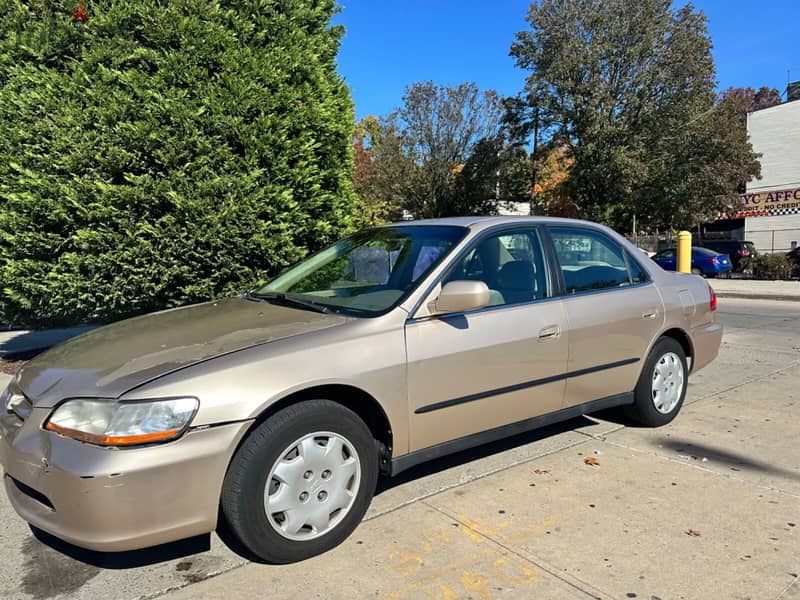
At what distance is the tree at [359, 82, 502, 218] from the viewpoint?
3512 cm

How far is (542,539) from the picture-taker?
3.01 metres

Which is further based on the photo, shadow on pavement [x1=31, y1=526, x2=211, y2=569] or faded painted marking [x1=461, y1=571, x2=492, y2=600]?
shadow on pavement [x1=31, y1=526, x2=211, y2=569]

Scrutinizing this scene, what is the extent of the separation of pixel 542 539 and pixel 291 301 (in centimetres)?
196

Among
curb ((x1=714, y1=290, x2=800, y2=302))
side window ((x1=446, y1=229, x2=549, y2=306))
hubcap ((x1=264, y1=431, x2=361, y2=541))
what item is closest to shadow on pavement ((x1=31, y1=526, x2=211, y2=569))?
hubcap ((x1=264, y1=431, x2=361, y2=541))

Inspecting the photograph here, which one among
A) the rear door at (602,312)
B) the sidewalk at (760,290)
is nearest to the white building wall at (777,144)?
the sidewalk at (760,290)

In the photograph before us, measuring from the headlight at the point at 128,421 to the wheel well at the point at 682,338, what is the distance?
3584 millimetres

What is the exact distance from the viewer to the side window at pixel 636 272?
→ 4461 millimetres

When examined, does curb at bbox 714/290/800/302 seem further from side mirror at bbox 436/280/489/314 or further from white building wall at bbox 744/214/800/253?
white building wall at bbox 744/214/800/253

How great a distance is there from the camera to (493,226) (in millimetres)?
3723

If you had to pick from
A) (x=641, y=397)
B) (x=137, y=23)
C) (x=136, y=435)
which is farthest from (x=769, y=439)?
(x=137, y=23)

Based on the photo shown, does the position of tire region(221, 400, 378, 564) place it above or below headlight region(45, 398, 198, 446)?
below

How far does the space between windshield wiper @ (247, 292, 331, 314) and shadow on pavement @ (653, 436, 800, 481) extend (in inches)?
106

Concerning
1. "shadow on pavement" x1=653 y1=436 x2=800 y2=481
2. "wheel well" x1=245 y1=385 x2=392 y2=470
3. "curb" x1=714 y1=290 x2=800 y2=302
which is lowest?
"shadow on pavement" x1=653 y1=436 x2=800 y2=481

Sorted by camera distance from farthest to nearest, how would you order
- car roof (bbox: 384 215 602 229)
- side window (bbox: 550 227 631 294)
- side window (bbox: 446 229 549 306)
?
side window (bbox: 550 227 631 294) → car roof (bbox: 384 215 602 229) → side window (bbox: 446 229 549 306)
